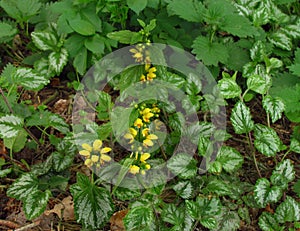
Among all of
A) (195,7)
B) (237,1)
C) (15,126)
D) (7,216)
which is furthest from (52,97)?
(237,1)

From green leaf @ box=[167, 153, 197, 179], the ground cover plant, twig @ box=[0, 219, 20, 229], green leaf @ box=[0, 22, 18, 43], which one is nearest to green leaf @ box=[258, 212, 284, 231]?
the ground cover plant

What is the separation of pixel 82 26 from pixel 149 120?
23.8 inches

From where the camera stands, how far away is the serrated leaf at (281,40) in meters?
2.46

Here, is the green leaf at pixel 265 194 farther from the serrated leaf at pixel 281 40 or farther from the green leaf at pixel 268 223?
the serrated leaf at pixel 281 40

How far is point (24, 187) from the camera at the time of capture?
6.23 ft

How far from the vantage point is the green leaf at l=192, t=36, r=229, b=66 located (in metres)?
2.22

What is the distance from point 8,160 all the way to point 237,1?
149 centimetres

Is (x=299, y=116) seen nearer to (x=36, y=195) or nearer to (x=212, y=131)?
(x=212, y=131)

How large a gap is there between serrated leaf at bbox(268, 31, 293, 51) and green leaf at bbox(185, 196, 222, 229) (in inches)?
40.0

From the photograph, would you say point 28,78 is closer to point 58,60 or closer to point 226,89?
point 58,60

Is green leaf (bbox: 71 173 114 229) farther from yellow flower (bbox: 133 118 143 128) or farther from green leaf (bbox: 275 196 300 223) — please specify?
green leaf (bbox: 275 196 300 223)

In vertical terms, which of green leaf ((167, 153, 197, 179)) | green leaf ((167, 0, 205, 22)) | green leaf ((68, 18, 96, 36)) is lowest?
green leaf ((167, 153, 197, 179))

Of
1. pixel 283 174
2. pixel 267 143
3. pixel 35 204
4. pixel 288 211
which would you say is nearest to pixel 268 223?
pixel 288 211

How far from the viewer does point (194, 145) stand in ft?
6.79
